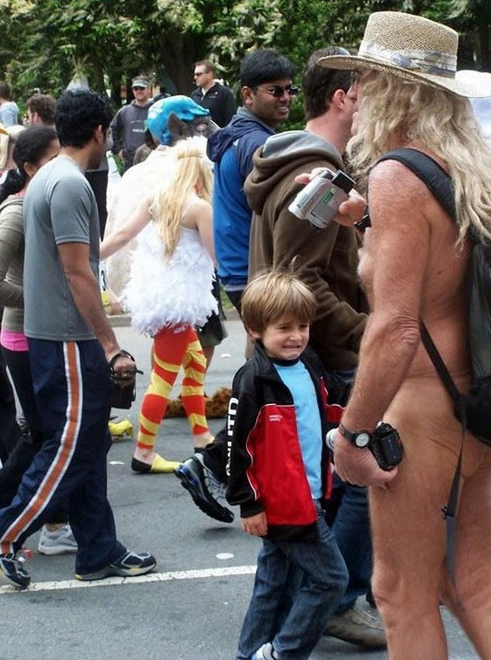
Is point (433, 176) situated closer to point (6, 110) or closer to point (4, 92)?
point (6, 110)

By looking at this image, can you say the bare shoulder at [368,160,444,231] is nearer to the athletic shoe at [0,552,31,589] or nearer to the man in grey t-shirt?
the man in grey t-shirt

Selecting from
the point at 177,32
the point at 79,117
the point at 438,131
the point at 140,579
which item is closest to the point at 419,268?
the point at 438,131

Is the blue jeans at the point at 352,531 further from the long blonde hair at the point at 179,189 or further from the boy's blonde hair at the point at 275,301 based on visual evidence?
the long blonde hair at the point at 179,189

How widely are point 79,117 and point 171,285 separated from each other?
72.4 inches

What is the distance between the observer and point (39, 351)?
4.92 meters

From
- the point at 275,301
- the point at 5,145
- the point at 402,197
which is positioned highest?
the point at 402,197

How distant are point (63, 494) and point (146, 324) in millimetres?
1906

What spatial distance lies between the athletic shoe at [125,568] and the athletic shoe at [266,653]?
1.28m

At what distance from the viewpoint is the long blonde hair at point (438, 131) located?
304 cm

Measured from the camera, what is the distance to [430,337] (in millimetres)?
3129

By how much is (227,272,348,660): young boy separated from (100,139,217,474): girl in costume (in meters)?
2.56

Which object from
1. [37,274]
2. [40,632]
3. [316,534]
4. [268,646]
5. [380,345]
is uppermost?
[380,345]

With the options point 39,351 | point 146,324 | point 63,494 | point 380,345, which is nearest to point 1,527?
point 63,494

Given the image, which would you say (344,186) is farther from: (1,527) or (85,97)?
(1,527)
